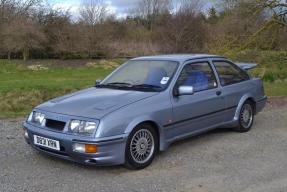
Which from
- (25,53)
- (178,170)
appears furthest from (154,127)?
(25,53)

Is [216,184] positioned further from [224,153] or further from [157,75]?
[157,75]

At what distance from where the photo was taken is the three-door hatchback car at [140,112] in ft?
16.4

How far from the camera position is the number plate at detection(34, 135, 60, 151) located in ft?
16.8

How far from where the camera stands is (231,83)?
721cm

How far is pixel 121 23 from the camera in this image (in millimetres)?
36000

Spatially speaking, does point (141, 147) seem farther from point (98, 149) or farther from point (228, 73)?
point (228, 73)

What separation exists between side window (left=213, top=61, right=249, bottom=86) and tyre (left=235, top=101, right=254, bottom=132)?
0.50 meters

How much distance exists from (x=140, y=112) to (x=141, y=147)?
47cm

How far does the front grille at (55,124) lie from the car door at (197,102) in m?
1.47

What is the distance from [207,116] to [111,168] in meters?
1.87

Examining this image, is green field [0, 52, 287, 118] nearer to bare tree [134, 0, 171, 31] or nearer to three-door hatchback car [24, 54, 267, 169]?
three-door hatchback car [24, 54, 267, 169]

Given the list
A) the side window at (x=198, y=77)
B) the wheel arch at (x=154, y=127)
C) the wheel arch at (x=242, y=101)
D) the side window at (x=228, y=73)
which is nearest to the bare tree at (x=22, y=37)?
the side window at (x=228, y=73)

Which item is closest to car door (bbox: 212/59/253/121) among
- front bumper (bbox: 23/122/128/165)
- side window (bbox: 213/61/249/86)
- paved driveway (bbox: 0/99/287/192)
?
side window (bbox: 213/61/249/86)

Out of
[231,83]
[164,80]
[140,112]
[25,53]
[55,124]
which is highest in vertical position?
[25,53]
